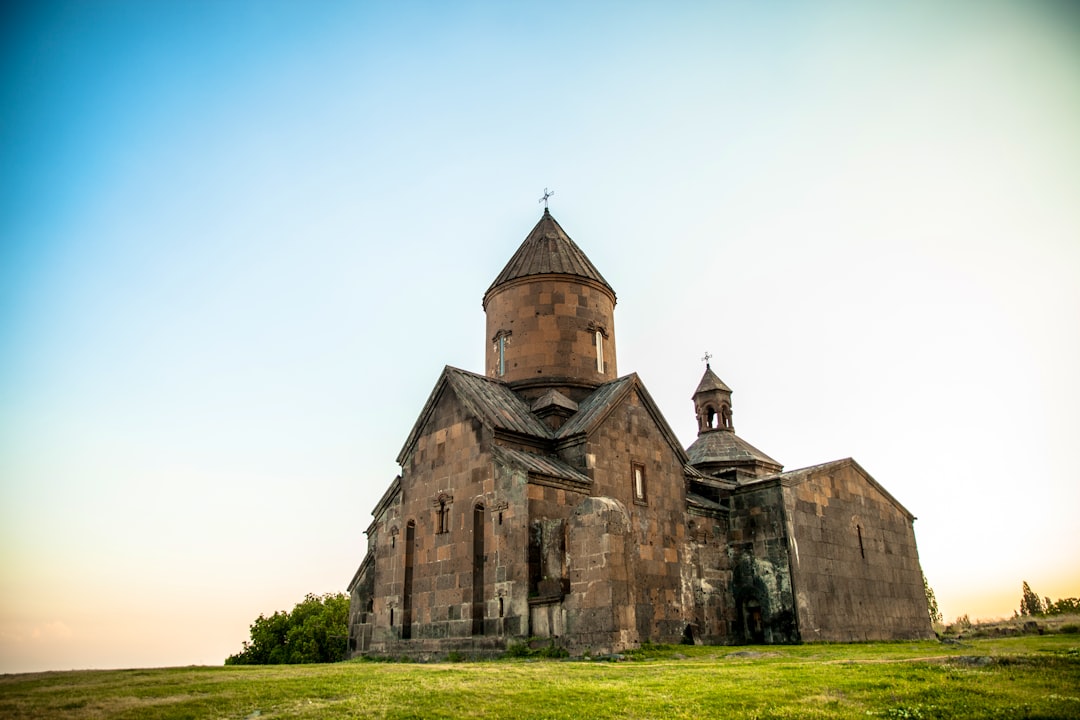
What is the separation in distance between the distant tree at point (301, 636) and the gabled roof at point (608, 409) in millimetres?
14639

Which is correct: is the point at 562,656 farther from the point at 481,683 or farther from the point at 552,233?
the point at 552,233

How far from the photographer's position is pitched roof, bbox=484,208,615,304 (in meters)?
19.2

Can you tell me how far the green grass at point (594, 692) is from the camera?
613cm

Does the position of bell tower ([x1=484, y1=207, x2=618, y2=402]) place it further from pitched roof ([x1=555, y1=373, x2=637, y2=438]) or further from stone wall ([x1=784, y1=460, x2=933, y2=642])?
stone wall ([x1=784, y1=460, x2=933, y2=642])

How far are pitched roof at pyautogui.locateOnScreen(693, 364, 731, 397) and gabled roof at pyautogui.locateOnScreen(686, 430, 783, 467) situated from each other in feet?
5.06

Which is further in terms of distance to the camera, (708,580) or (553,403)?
(708,580)

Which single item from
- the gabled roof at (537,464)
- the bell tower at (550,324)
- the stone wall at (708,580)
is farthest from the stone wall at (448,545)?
the stone wall at (708,580)

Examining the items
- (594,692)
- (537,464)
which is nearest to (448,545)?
(537,464)

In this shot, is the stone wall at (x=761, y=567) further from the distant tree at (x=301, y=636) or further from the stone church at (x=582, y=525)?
the distant tree at (x=301, y=636)

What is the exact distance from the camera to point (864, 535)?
2014 centimetres

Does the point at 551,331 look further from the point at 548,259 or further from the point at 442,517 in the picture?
the point at 442,517

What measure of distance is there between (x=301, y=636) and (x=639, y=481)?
58.1ft

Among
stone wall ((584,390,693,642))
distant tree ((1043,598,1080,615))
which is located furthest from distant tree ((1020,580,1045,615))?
stone wall ((584,390,693,642))

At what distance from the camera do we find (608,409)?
16.1 meters
